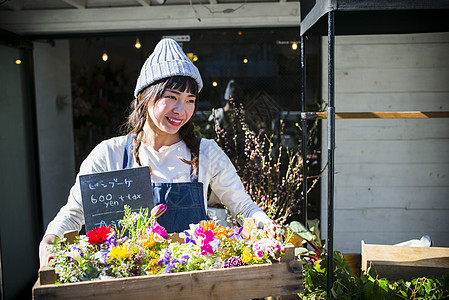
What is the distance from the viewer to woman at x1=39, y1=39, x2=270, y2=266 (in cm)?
158

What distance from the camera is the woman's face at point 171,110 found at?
1581mm

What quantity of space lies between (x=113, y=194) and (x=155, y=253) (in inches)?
13.8

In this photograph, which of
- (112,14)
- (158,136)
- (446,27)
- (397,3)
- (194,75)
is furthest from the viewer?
(112,14)

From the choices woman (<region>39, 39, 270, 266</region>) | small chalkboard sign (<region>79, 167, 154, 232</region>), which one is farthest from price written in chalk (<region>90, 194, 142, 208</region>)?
woman (<region>39, 39, 270, 266</region>)

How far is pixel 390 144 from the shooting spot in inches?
127

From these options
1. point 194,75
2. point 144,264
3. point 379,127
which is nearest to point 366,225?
point 379,127

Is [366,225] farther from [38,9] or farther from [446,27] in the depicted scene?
[38,9]

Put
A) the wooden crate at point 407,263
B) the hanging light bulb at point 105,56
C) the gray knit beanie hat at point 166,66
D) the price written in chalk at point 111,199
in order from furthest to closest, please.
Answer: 1. the hanging light bulb at point 105,56
2. the wooden crate at point 407,263
3. the gray knit beanie hat at point 166,66
4. the price written in chalk at point 111,199

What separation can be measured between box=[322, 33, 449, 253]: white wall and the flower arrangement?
7.29 ft

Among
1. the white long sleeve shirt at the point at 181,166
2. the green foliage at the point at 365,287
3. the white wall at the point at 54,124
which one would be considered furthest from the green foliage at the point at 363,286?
the white wall at the point at 54,124

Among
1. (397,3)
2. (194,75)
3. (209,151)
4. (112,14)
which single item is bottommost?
(209,151)

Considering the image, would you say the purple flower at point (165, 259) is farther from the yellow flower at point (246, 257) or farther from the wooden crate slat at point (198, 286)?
the yellow flower at point (246, 257)

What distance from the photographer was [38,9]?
3180mm

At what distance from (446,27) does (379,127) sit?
4.11 feet
